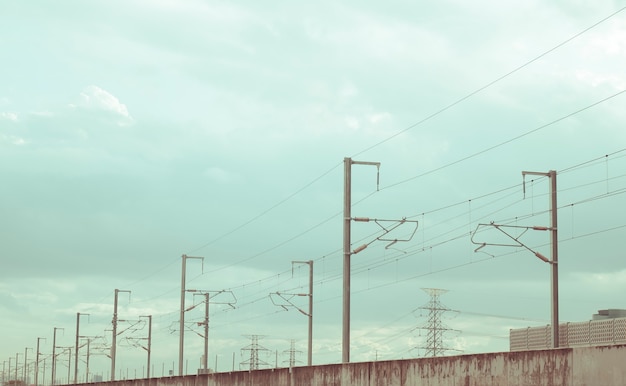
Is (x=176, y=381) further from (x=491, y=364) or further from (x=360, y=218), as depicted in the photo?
(x=491, y=364)

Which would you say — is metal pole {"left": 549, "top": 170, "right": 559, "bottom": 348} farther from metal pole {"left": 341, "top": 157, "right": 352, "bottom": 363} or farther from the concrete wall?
the concrete wall

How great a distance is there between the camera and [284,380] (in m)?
40.9

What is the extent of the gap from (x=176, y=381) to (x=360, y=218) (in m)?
16.9

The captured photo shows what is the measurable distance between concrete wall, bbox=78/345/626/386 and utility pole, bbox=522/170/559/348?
11.6 metres

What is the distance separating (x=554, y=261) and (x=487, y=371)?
22.0m

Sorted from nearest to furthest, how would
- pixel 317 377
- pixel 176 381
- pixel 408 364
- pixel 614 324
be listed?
pixel 408 364, pixel 317 377, pixel 614 324, pixel 176 381

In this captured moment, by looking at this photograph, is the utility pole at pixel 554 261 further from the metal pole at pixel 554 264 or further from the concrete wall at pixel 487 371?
the concrete wall at pixel 487 371

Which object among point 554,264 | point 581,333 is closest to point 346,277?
point 554,264

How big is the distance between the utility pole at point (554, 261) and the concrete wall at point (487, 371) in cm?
1163

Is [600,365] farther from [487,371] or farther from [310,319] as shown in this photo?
[310,319]

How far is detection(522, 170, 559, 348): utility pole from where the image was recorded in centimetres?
4581

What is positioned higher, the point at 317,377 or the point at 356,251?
the point at 356,251

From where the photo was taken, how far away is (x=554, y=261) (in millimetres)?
47812

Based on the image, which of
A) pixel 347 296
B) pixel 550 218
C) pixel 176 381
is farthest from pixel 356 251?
pixel 176 381
